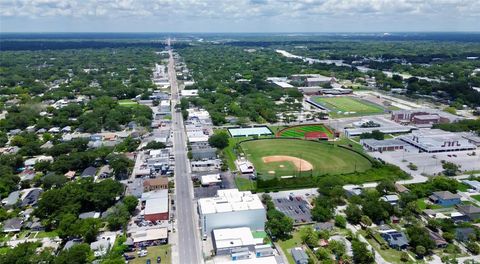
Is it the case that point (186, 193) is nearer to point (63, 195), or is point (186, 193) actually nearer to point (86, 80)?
point (63, 195)

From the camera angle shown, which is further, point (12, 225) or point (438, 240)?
point (12, 225)

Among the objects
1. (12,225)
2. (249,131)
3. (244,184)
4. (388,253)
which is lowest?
(388,253)

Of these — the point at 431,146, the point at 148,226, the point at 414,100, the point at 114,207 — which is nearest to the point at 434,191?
the point at 431,146

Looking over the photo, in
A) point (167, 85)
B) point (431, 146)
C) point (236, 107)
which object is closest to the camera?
point (431, 146)

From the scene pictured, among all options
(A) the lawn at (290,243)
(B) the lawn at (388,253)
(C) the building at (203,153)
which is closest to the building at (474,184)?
(B) the lawn at (388,253)

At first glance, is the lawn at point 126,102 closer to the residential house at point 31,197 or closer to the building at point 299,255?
the residential house at point 31,197

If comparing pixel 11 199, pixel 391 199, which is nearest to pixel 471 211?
pixel 391 199

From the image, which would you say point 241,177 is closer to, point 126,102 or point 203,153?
point 203,153
